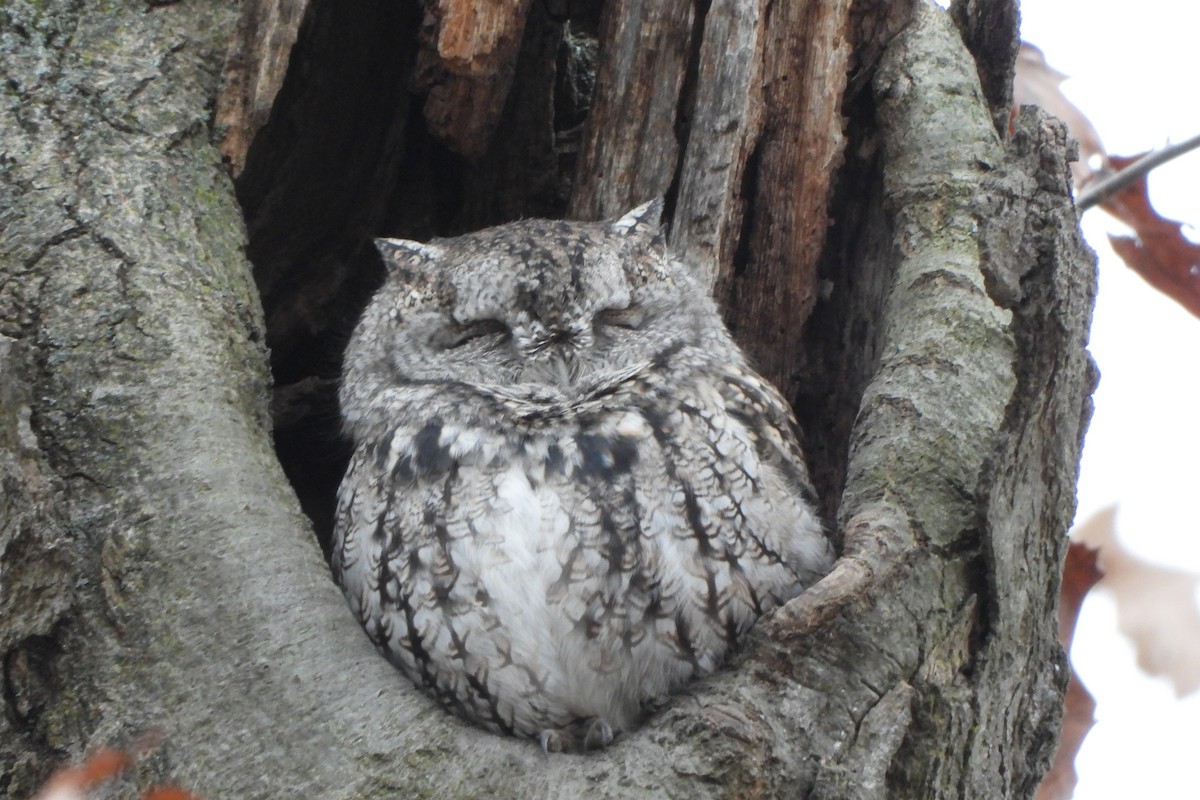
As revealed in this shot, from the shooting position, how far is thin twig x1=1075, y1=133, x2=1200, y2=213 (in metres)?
2.97

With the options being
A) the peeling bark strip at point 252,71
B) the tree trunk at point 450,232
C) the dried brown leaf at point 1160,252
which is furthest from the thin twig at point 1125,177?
the peeling bark strip at point 252,71

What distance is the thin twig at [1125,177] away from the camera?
297 centimetres

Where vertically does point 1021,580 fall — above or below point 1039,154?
below

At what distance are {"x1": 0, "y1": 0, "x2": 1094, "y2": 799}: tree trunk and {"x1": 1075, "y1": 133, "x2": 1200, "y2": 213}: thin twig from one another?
29 centimetres

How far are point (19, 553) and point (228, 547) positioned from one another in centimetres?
30

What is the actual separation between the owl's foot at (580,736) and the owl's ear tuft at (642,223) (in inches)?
41.9

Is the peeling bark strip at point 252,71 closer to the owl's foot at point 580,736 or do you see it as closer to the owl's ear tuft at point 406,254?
the owl's ear tuft at point 406,254

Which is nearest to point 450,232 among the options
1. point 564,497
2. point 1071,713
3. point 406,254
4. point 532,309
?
point 406,254

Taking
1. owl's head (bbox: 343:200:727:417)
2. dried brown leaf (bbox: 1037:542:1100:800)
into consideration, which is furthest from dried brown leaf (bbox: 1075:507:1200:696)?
owl's head (bbox: 343:200:727:417)

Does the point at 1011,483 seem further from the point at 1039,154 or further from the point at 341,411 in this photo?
the point at 341,411

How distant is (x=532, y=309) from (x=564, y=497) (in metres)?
0.47

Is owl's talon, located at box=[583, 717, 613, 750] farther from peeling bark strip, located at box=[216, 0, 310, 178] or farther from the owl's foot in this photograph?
peeling bark strip, located at box=[216, 0, 310, 178]

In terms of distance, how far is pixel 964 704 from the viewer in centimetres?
196

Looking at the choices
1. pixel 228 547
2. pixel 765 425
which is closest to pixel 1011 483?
pixel 765 425
